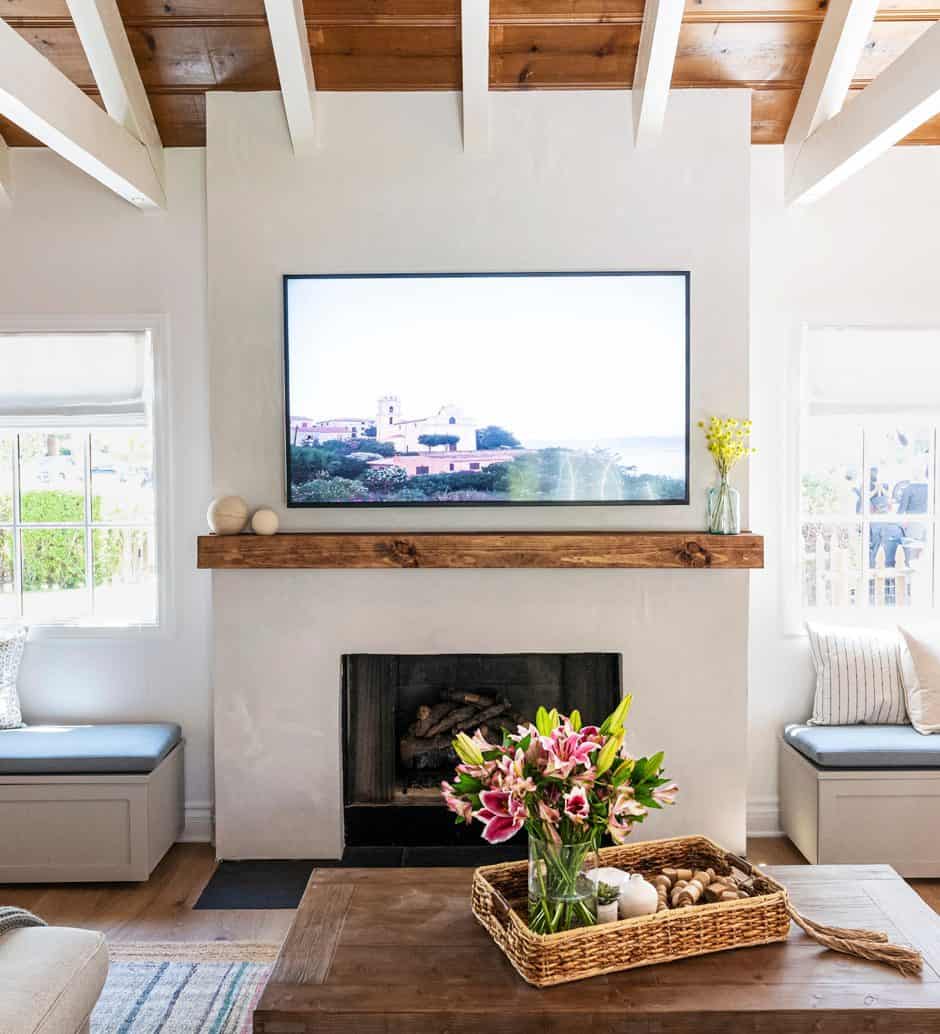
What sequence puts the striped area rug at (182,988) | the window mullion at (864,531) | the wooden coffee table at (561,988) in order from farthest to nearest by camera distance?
the window mullion at (864,531), the striped area rug at (182,988), the wooden coffee table at (561,988)

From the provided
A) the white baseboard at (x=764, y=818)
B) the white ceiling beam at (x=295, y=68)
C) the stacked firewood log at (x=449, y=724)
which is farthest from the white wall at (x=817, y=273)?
the white ceiling beam at (x=295, y=68)

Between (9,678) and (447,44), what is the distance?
107 inches

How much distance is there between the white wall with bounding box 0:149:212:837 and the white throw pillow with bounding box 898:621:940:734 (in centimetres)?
260

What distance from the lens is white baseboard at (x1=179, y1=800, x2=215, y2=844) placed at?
150 inches

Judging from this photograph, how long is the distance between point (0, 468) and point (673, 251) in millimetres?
2657

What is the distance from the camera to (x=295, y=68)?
3.20 meters

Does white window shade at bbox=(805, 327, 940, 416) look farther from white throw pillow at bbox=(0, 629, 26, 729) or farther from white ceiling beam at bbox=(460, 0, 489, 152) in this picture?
white throw pillow at bbox=(0, 629, 26, 729)

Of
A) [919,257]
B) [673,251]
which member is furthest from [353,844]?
[919,257]

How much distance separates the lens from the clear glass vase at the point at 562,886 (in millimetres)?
1924

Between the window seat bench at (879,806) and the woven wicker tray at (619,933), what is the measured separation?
144 cm

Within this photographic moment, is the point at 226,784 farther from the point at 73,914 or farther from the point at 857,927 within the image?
the point at 857,927

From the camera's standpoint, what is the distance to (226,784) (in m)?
3.56

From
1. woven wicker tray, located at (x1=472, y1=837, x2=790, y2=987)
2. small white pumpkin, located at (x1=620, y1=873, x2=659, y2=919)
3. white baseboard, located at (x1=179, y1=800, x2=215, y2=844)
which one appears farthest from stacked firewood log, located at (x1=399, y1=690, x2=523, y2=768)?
small white pumpkin, located at (x1=620, y1=873, x2=659, y2=919)

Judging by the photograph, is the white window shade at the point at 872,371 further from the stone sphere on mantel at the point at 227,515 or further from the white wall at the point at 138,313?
the white wall at the point at 138,313
